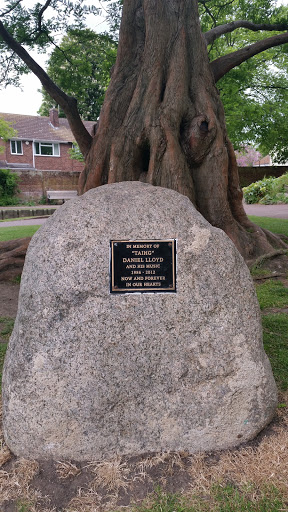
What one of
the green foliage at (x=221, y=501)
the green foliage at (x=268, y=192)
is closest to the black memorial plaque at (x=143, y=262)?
the green foliage at (x=221, y=501)

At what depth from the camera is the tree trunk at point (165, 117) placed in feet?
20.8

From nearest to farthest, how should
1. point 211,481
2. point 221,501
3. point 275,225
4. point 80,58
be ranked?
point 221,501 < point 211,481 < point 80,58 < point 275,225

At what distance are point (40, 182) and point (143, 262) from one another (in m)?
26.2

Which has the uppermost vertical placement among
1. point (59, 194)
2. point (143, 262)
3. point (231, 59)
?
point (231, 59)

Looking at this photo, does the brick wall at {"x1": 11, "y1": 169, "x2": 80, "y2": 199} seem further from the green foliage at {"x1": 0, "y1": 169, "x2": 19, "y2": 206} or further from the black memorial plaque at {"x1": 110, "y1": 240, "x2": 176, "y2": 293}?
the black memorial plaque at {"x1": 110, "y1": 240, "x2": 176, "y2": 293}

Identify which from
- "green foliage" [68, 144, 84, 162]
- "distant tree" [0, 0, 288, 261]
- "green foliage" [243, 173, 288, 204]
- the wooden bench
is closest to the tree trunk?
"distant tree" [0, 0, 288, 261]

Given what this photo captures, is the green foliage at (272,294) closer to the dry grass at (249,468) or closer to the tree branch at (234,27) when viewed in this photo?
the dry grass at (249,468)

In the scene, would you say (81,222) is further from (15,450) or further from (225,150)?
(225,150)

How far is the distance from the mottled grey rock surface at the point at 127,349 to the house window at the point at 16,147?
32662 mm

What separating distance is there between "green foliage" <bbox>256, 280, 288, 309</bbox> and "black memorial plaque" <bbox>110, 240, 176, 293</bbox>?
11.1 feet

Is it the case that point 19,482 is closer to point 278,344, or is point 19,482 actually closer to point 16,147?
point 278,344

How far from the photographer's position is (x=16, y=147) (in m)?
33.0

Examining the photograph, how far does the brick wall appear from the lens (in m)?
27.1

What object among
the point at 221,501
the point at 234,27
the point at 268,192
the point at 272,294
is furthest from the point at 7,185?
the point at 221,501
